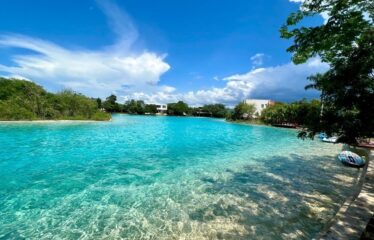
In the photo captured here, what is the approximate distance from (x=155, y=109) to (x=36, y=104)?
8252cm

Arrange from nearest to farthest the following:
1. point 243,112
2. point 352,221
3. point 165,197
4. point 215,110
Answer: point 352,221
point 165,197
point 243,112
point 215,110

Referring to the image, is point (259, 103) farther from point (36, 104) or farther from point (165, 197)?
point (165, 197)

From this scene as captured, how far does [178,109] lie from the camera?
133m

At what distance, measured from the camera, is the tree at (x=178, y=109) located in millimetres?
133600

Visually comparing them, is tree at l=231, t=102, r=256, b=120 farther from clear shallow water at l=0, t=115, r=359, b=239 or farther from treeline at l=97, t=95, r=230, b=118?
clear shallow water at l=0, t=115, r=359, b=239

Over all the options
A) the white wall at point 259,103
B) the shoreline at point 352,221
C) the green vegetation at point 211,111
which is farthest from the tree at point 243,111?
the shoreline at point 352,221

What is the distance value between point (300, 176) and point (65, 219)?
11.2 metres

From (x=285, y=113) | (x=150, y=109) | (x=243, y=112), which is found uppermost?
(x=285, y=113)

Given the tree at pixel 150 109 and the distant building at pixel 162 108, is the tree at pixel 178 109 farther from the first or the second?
the tree at pixel 150 109

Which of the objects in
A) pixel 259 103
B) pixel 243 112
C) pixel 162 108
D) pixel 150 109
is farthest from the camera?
pixel 162 108

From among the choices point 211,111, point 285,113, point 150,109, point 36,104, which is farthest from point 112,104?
point 285,113

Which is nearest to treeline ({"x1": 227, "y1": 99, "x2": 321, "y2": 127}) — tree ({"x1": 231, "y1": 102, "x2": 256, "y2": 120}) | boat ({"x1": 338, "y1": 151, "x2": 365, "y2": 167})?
tree ({"x1": 231, "y1": 102, "x2": 256, "y2": 120})

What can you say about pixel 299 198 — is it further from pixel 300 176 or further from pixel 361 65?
pixel 361 65

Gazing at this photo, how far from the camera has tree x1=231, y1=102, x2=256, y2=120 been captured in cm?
7994
